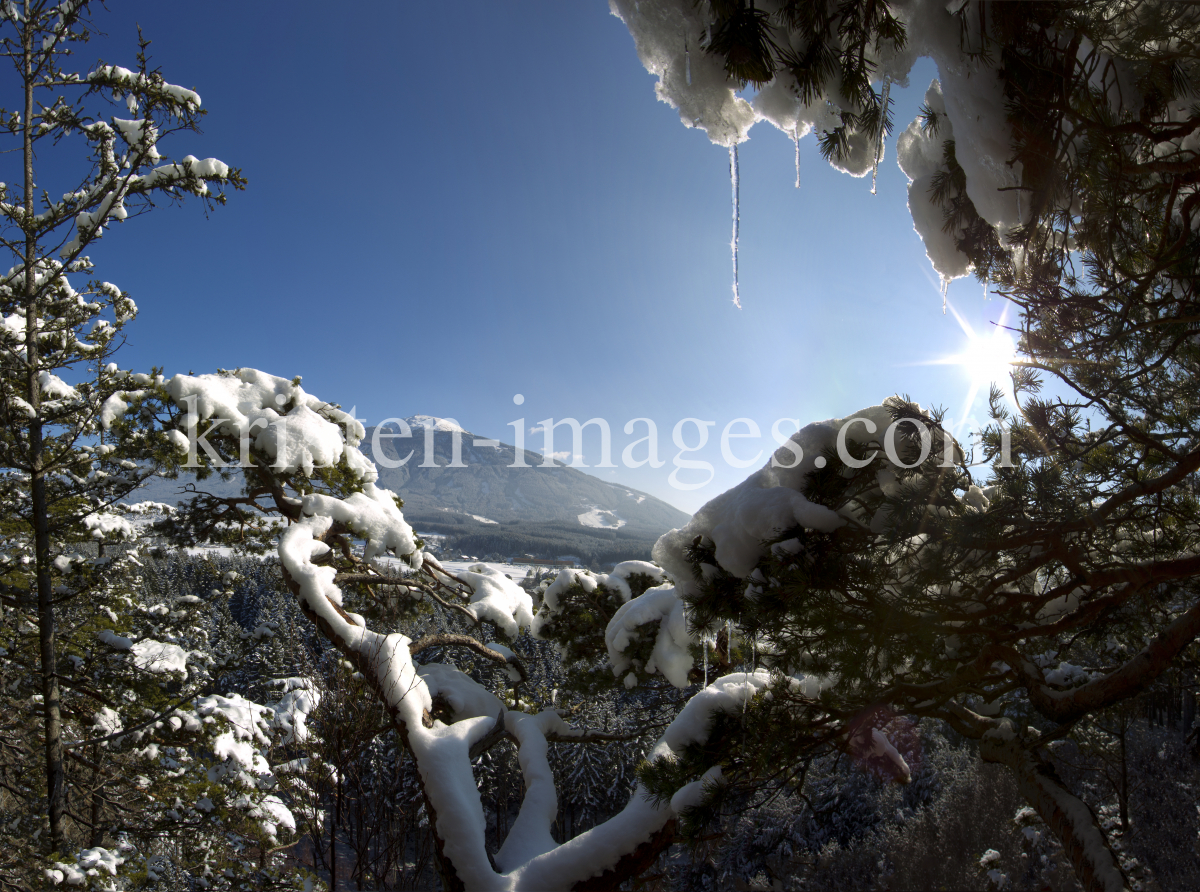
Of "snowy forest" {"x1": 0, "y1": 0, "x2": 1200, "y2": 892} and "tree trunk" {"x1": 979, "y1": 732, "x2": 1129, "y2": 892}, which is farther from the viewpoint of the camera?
"tree trunk" {"x1": 979, "y1": 732, "x2": 1129, "y2": 892}

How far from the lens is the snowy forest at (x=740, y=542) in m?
1.90

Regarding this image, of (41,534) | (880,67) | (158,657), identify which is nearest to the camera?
(880,67)

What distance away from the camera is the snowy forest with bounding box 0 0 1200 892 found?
1.90m

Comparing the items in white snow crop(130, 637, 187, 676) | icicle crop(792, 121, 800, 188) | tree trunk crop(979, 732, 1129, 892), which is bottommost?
white snow crop(130, 637, 187, 676)

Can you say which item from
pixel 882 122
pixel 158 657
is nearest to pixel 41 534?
pixel 158 657

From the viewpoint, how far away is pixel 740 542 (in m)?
2.16

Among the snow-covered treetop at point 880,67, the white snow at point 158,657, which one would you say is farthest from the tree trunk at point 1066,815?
the white snow at point 158,657

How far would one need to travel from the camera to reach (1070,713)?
9.17 ft

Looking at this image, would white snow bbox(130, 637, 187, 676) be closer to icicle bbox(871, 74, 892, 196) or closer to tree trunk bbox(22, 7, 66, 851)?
tree trunk bbox(22, 7, 66, 851)

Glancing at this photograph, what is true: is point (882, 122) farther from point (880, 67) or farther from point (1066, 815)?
point (1066, 815)

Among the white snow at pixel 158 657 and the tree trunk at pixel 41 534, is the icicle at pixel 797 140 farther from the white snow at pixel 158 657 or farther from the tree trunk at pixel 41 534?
the white snow at pixel 158 657

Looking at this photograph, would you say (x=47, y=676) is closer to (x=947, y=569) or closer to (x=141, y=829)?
(x=141, y=829)

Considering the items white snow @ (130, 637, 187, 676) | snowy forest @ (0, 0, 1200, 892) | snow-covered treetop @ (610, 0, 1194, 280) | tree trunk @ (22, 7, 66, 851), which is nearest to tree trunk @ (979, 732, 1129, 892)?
snowy forest @ (0, 0, 1200, 892)

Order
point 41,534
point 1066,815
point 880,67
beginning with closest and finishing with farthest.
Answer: point 880,67, point 1066,815, point 41,534
